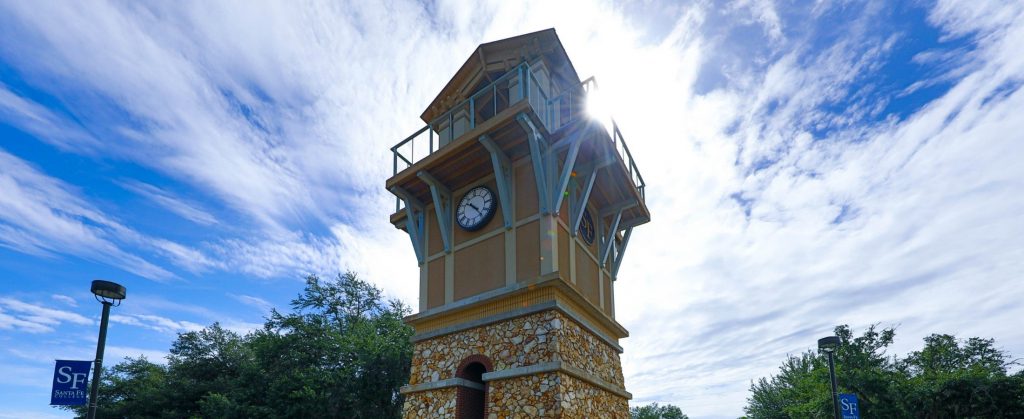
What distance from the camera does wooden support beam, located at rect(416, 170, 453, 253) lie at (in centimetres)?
1464

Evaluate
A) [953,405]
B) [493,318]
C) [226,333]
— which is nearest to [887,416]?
[953,405]

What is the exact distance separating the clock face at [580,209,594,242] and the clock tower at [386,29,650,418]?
0.08m

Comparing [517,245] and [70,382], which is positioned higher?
[517,245]

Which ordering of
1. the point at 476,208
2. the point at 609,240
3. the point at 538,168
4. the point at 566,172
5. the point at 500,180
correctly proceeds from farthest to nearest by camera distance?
the point at 609,240 < the point at 476,208 < the point at 500,180 < the point at 538,168 < the point at 566,172

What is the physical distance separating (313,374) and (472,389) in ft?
46.4

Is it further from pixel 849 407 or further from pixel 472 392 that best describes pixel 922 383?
pixel 472 392

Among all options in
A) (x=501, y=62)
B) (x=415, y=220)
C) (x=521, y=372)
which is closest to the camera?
(x=521, y=372)

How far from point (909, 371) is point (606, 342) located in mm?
23518

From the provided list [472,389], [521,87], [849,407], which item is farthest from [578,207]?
[849,407]

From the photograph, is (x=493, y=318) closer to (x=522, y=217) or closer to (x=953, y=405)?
(x=522, y=217)

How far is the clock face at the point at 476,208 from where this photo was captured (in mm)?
14188

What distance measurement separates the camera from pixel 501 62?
1570cm

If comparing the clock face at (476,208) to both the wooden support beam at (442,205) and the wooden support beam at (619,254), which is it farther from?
the wooden support beam at (619,254)

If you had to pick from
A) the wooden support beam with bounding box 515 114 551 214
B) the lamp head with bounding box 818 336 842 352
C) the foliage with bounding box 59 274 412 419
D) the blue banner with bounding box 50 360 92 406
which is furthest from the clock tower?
the foliage with bounding box 59 274 412 419
